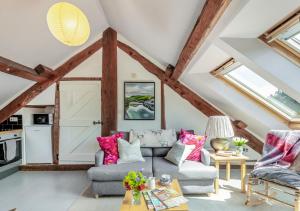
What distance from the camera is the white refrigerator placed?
496cm

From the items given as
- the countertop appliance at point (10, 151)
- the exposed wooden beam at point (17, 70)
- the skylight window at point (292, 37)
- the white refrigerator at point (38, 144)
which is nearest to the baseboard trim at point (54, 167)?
the white refrigerator at point (38, 144)

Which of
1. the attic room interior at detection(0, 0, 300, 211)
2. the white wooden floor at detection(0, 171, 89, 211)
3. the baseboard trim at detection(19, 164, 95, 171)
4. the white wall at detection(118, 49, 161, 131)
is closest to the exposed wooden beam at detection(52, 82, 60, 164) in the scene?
the attic room interior at detection(0, 0, 300, 211)

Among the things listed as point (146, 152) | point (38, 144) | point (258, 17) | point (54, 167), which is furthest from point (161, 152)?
point (258, 17)

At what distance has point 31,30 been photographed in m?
3.29

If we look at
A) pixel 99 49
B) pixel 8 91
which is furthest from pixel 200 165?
pixel 8 91

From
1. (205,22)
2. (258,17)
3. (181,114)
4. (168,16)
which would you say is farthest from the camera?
(181,114)

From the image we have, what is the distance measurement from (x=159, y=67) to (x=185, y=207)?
3.45m

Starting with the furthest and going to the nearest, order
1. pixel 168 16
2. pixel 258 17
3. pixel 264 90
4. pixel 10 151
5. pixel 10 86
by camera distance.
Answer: pixel 10 151, pixel 10 86, pixel 264 90, pixel 168 16, pixel 258 17

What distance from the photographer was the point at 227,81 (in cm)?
405

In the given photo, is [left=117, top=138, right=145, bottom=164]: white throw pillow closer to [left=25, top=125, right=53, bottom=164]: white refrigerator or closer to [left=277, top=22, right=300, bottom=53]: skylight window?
[left=25, top=125, right=53, bottom=164]: white refrigerator

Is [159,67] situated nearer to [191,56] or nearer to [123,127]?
[123,127]

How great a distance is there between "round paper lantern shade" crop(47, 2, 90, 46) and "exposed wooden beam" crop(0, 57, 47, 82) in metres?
1.45

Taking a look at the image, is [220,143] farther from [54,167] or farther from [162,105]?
[54,167]

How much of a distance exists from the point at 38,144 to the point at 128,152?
2.34 metres
